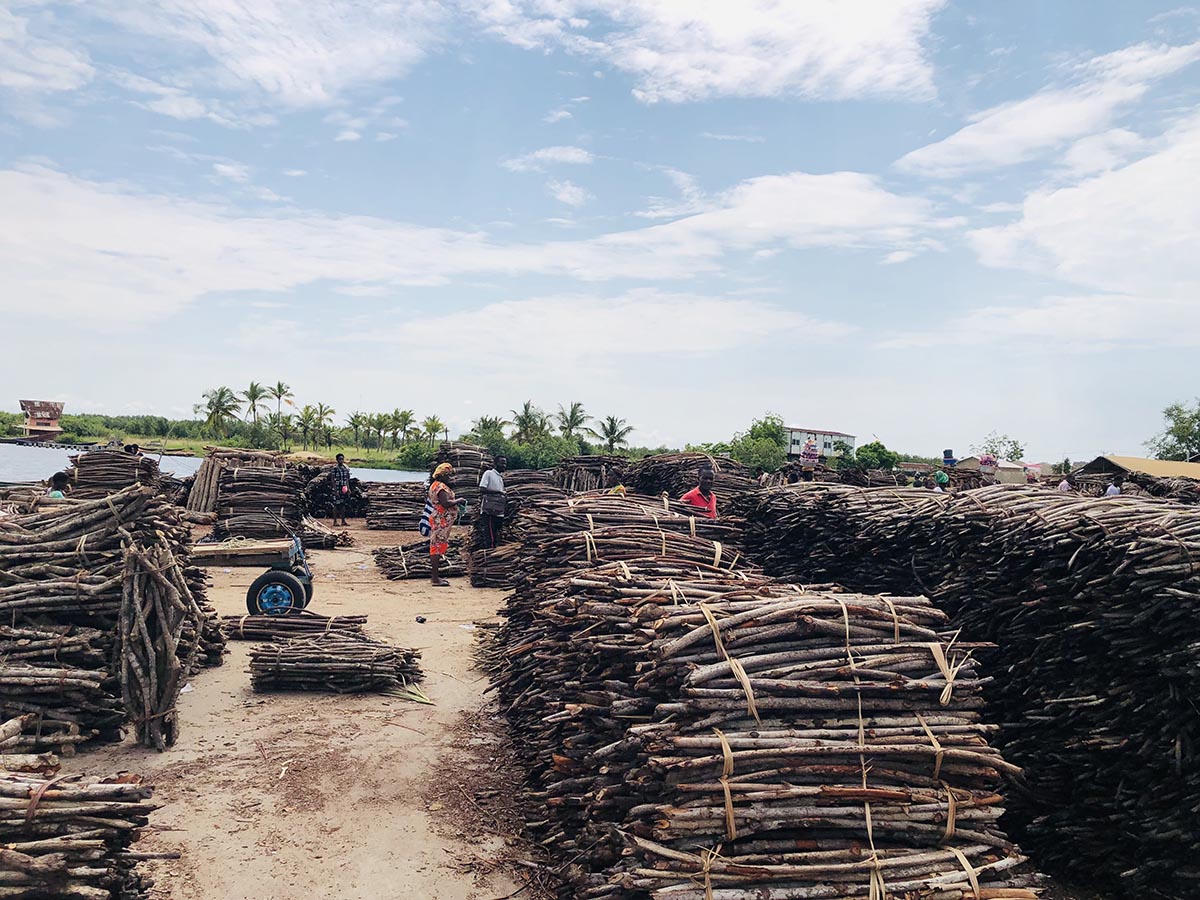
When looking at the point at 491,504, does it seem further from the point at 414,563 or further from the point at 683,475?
the point at 683,475

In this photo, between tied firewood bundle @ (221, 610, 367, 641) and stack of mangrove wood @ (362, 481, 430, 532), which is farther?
stack of mangrove wood @ (362, 481, 430, 532)

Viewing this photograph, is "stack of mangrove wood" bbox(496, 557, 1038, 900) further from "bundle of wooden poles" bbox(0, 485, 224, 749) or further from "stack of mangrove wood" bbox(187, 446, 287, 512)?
"stack of mangrove wood" bbox(187, 446, 287, 512)

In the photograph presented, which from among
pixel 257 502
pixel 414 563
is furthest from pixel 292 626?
pixel 257 502

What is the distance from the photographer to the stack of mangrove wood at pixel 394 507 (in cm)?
2631

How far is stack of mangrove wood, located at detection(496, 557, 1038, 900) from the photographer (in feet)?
13.0

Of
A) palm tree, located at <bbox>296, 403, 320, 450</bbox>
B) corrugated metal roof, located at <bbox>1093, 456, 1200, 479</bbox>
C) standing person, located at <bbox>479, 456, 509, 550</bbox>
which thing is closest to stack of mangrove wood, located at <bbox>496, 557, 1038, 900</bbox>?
standing person, located at <bbox>479, 456, 509, 550</bbox>

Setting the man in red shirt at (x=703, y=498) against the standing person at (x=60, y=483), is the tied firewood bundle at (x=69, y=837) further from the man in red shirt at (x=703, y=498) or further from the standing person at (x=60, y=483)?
the standing person at (x=60, y=483)

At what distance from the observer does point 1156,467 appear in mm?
28547

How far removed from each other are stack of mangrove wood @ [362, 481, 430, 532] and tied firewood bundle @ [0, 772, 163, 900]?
2170 centimetres

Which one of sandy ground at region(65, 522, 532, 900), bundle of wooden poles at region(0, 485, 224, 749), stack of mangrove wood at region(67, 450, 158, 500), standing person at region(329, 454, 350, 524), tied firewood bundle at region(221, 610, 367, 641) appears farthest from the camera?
standing person at region(329, 454, 350, 524)

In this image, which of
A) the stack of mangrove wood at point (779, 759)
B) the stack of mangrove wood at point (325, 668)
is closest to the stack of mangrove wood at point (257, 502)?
the stack of mangrove wood at point (325, 668)

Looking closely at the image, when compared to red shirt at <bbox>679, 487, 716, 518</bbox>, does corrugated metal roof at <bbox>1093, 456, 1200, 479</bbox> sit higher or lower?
higher

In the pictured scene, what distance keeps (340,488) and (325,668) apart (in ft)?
60.7

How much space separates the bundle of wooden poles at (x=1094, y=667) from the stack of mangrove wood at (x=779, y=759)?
2.50 ft
